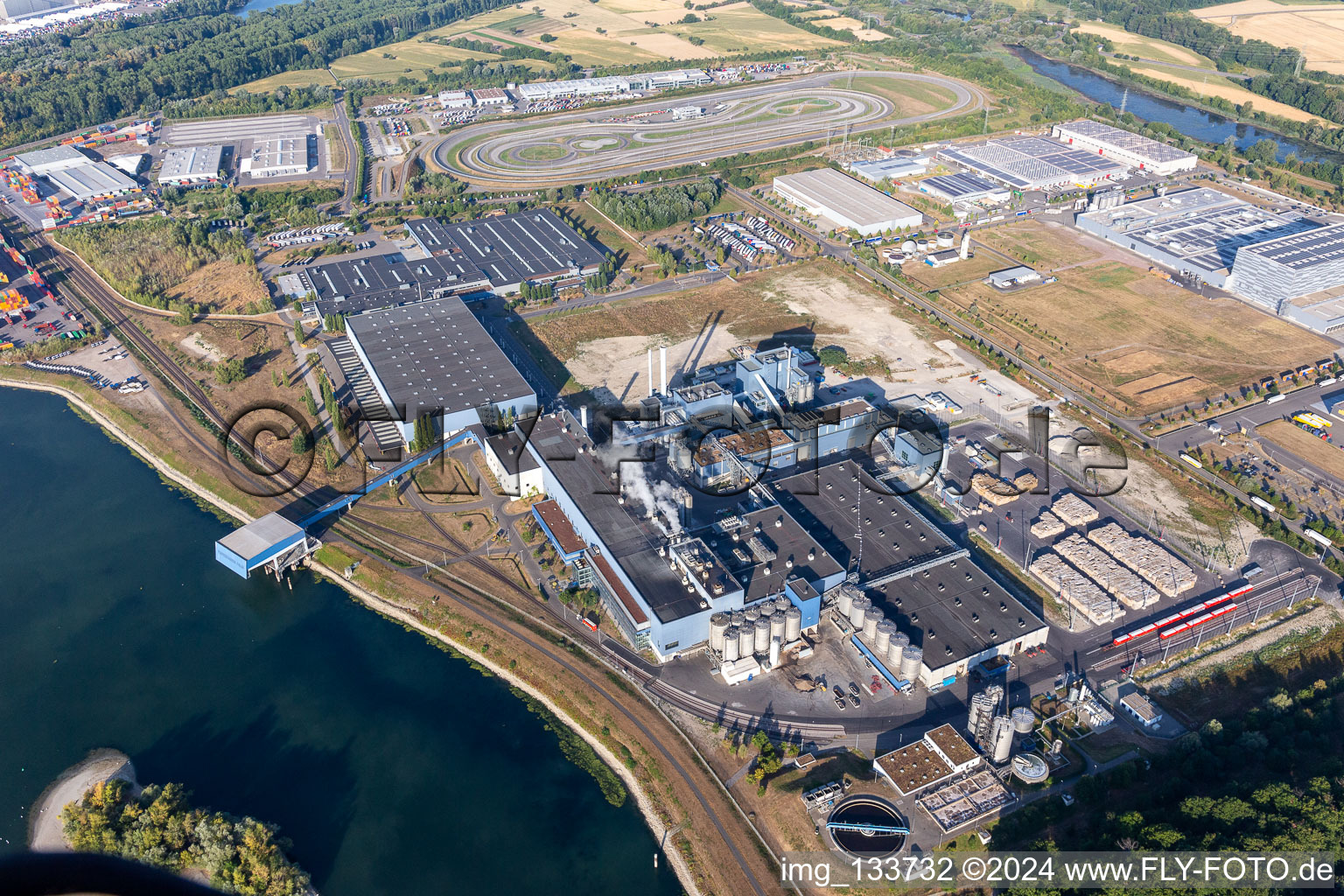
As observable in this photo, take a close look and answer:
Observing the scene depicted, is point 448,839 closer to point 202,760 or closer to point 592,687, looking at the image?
point 592,687

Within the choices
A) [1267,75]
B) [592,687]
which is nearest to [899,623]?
[592,687]

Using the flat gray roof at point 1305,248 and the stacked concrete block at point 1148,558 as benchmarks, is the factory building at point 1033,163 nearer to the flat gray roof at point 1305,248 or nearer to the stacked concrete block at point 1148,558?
the flat gray roof at point 1305,248

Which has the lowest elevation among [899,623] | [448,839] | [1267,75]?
[448,839]

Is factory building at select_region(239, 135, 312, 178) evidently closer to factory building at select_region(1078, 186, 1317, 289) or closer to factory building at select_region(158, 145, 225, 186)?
factory building at select_region(158, 145, 225, 186)

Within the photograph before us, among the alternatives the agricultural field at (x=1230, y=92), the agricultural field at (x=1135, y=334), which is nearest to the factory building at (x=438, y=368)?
the agricultural field at (x=1135, y=334)

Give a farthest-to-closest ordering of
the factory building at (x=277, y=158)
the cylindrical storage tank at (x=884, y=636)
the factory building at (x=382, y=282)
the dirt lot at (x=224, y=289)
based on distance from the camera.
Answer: the factory building at (x=277, y=158)
the dirt lot at (x=224, y=289)
the factory building at (x=382, y=282)
the cylindrical storage tank at (x=884, y=636)
